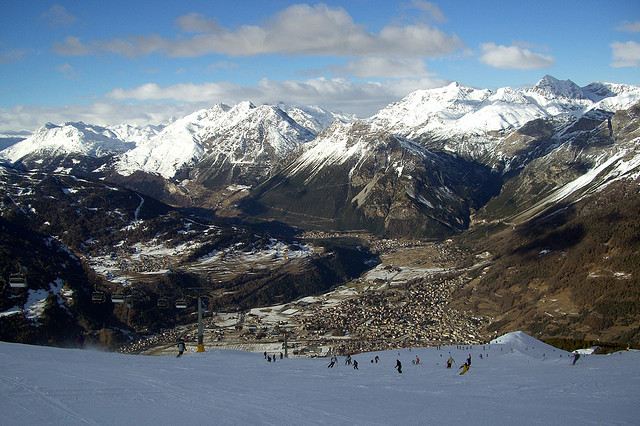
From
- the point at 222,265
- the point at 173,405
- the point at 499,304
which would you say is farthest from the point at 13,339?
the point at 499,304

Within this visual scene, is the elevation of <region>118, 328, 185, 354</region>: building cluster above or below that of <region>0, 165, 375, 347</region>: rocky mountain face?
below

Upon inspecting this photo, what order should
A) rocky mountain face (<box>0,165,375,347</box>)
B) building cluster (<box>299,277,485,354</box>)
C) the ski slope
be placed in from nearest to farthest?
the ski slope < building cluster (<box>299,277,485,354</box>) < rocky mountain face (<box>0,165,375,347</box>)

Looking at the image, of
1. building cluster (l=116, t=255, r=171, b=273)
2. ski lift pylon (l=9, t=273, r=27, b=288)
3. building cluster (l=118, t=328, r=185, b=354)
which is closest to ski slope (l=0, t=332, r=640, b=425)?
ski lift pylon (l=9, t=273, r=27, b=288)

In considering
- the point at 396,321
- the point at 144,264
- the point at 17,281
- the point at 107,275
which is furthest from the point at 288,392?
the point at 144,264

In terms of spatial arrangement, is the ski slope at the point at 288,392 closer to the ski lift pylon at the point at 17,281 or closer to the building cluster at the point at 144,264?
the ski lift pylon at the point at 17,281

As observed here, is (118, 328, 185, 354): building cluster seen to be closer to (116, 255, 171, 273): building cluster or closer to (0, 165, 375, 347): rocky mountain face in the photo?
(0, 165, 375, 347): rocky mountain face

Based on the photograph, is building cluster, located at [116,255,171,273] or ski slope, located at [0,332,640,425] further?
building cluster, located at [116,255,171,273]

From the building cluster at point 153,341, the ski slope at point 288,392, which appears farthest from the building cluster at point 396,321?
the ski slope at point 288,392

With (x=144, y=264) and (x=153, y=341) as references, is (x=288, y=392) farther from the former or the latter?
(x=144, y=264)
